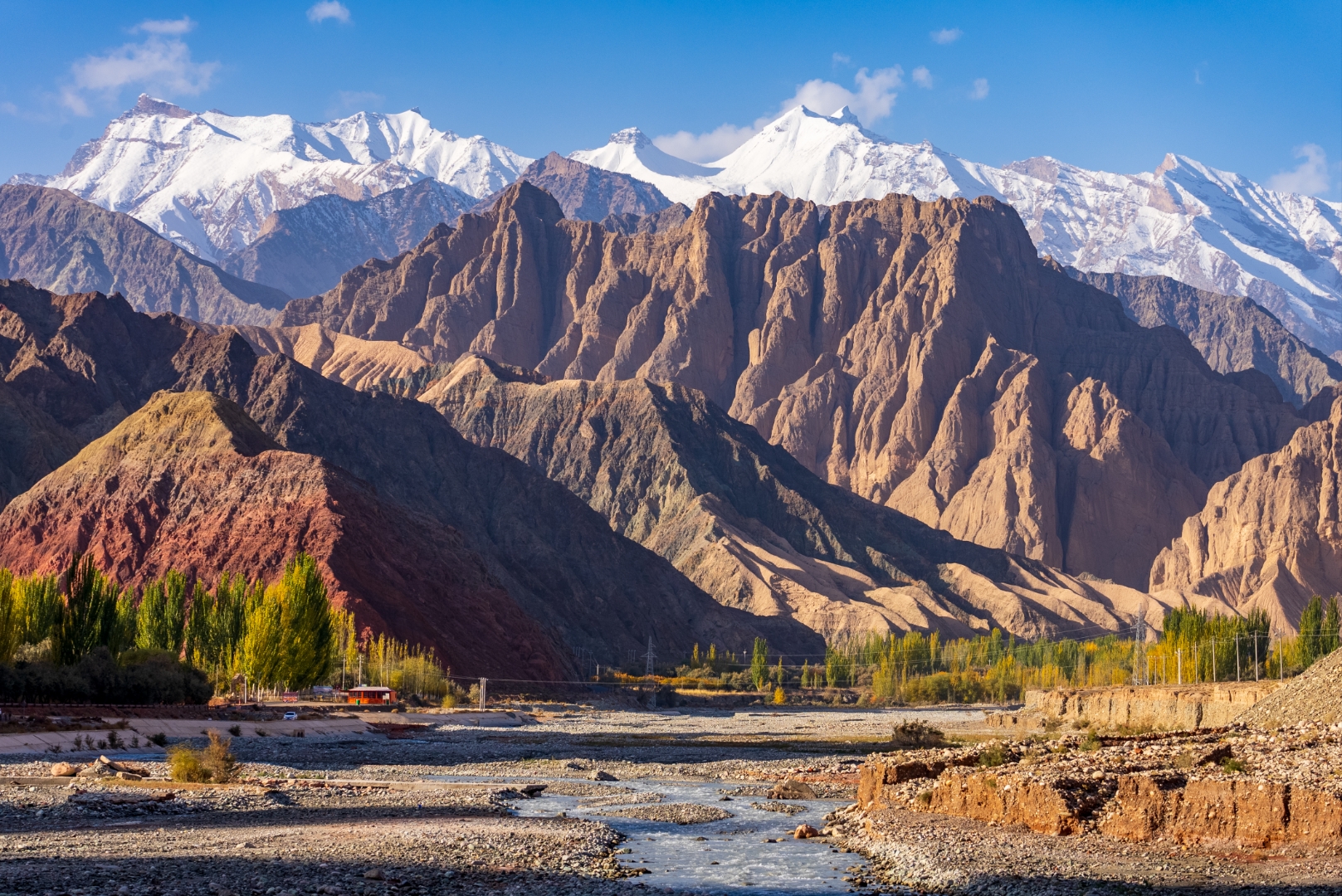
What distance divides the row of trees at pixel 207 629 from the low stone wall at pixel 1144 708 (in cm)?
4434

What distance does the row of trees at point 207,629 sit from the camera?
7675 centimetres

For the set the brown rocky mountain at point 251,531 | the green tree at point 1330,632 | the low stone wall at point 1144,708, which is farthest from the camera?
the brown rocky mountain at point 251,531

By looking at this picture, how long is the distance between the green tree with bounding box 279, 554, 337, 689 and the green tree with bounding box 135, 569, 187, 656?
880cm

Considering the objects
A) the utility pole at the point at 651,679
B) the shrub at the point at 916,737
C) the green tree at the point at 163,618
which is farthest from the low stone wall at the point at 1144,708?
the green tree at the point at 163,618

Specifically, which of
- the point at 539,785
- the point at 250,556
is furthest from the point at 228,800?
the point at 250,556

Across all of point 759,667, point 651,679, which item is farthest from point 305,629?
point 759,667

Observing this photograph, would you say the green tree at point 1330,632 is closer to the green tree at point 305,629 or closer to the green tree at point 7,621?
the green tree at point 305,629

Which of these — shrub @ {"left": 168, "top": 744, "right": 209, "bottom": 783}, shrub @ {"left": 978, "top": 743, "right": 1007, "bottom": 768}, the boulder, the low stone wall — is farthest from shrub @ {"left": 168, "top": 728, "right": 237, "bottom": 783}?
the low stone wall

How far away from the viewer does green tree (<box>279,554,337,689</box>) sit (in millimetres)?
89375

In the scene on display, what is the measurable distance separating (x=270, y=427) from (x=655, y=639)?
190ft

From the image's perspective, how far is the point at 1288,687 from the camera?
56.2 meters

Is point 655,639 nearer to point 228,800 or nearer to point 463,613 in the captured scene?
point 463,613

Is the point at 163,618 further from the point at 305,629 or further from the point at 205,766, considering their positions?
the point at 205,766

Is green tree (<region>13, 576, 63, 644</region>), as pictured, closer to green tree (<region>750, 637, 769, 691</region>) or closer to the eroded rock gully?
the eroded rock gully
